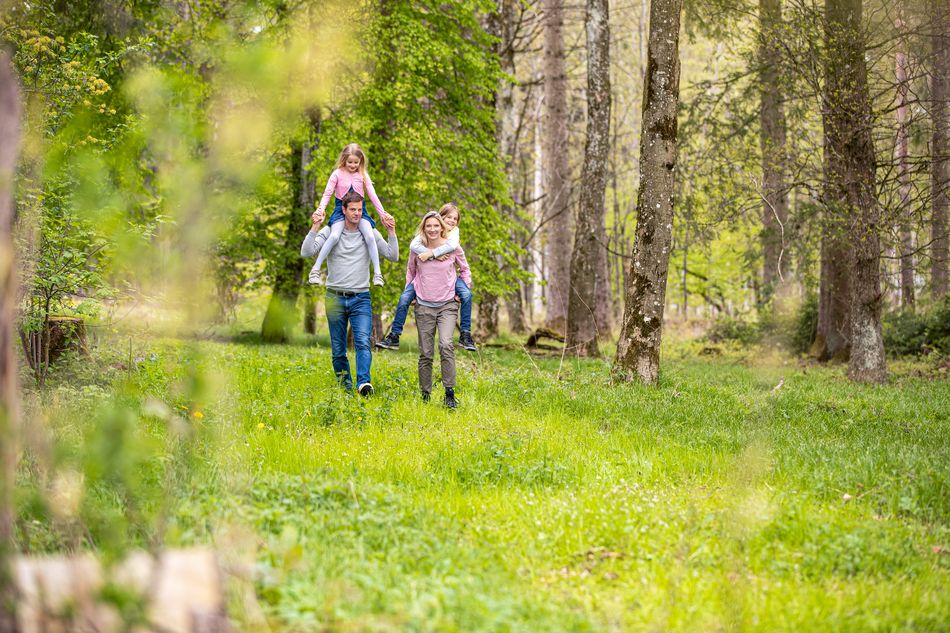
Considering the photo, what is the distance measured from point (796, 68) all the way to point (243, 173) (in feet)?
37.2

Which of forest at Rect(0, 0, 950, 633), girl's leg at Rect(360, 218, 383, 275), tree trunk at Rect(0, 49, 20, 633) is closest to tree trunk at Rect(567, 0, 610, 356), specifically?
forest at Rect(0, 0, 950, 633)

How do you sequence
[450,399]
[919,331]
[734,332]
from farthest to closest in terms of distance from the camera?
1. [734,332]
2. [919,331]
3. [450,399]

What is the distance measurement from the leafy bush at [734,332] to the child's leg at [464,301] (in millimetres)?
14795

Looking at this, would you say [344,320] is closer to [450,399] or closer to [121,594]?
[450,399]

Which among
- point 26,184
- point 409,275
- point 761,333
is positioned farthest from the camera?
point 761,333

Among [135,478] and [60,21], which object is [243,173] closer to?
[135,478]

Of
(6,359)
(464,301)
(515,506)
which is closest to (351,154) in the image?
(464,301)

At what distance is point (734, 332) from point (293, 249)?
43.7 ft

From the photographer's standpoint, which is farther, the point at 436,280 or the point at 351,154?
the point at 351,154

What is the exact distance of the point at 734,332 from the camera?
22.9 meters

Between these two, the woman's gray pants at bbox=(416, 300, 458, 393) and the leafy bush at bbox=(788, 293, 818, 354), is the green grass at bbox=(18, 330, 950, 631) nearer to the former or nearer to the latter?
the woman's gray pants at bbox=(416, 300, 458, 393)

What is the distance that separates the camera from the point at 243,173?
11.1ft

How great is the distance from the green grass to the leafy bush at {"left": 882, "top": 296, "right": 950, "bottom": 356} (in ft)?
33.5

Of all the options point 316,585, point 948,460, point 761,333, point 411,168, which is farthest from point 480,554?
point 761,333
